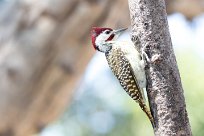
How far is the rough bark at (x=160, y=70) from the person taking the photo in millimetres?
885

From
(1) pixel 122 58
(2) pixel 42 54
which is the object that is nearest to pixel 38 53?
(2) pixel 42 54

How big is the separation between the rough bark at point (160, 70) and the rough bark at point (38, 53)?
4.56ft

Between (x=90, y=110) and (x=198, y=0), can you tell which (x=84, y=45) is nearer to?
(x=198, y=0)

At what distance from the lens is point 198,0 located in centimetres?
281

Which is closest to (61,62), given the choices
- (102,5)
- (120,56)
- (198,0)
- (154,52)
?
(102,5)

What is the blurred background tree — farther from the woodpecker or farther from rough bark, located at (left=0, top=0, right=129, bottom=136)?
the woodpecker

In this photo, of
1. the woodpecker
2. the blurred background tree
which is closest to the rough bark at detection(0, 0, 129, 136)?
the blurred background tree

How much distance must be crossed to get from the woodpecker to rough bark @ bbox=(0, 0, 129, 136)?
1.08 meters

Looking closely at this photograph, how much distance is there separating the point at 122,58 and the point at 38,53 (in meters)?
1.17

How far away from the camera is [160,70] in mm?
929

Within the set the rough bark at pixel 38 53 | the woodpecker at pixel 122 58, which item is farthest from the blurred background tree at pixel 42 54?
the woodpecker at pixel 122 58

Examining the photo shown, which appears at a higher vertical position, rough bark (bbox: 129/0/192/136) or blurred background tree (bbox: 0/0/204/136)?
rough bark (bbox: 129/0/192/136)

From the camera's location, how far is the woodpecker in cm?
112

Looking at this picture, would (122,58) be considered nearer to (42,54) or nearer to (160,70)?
(160,70)
